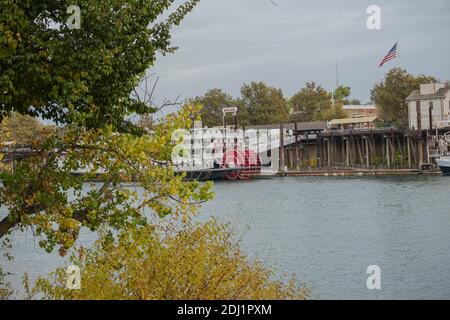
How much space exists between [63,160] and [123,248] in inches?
75.9

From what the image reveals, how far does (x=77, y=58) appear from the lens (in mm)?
12445

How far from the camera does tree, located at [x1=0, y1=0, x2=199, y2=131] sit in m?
12.2

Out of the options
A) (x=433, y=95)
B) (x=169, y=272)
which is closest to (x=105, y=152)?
(x=169, y=272)

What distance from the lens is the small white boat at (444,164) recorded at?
8955cm

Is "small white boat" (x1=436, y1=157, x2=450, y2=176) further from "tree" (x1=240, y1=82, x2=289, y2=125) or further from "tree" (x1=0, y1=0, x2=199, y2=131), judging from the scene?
"tree" (x1=0, y1=0, x2=199, y2=131)

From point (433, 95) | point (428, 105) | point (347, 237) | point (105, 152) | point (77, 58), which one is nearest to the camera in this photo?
point (77, 58)

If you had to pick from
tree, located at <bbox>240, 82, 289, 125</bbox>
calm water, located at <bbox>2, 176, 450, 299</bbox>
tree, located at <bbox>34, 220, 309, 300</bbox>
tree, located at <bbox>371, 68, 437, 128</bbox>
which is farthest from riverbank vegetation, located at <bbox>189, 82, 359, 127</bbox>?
tree, located at <bbox>34, 220, 309, 300</bbox>

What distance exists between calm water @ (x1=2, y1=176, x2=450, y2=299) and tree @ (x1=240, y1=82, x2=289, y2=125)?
207ft

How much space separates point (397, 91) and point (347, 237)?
75.1 meters

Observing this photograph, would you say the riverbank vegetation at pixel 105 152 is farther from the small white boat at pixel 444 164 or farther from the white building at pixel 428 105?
the white building at pixel 428 105

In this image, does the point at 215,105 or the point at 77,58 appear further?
the point at 215,105

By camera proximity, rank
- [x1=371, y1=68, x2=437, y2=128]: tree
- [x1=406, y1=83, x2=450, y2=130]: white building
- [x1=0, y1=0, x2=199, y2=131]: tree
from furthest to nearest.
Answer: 1. [x1=371, y1=68, x2=437, y2=128]: tree
2. [x1=406, y1=83, x2=450, y2=130]: white building
3. [x1=0, y1=0, x2=199, y2=131]: tree

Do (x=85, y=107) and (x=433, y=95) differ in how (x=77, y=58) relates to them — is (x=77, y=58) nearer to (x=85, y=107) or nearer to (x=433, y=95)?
(x=85, y=107)
